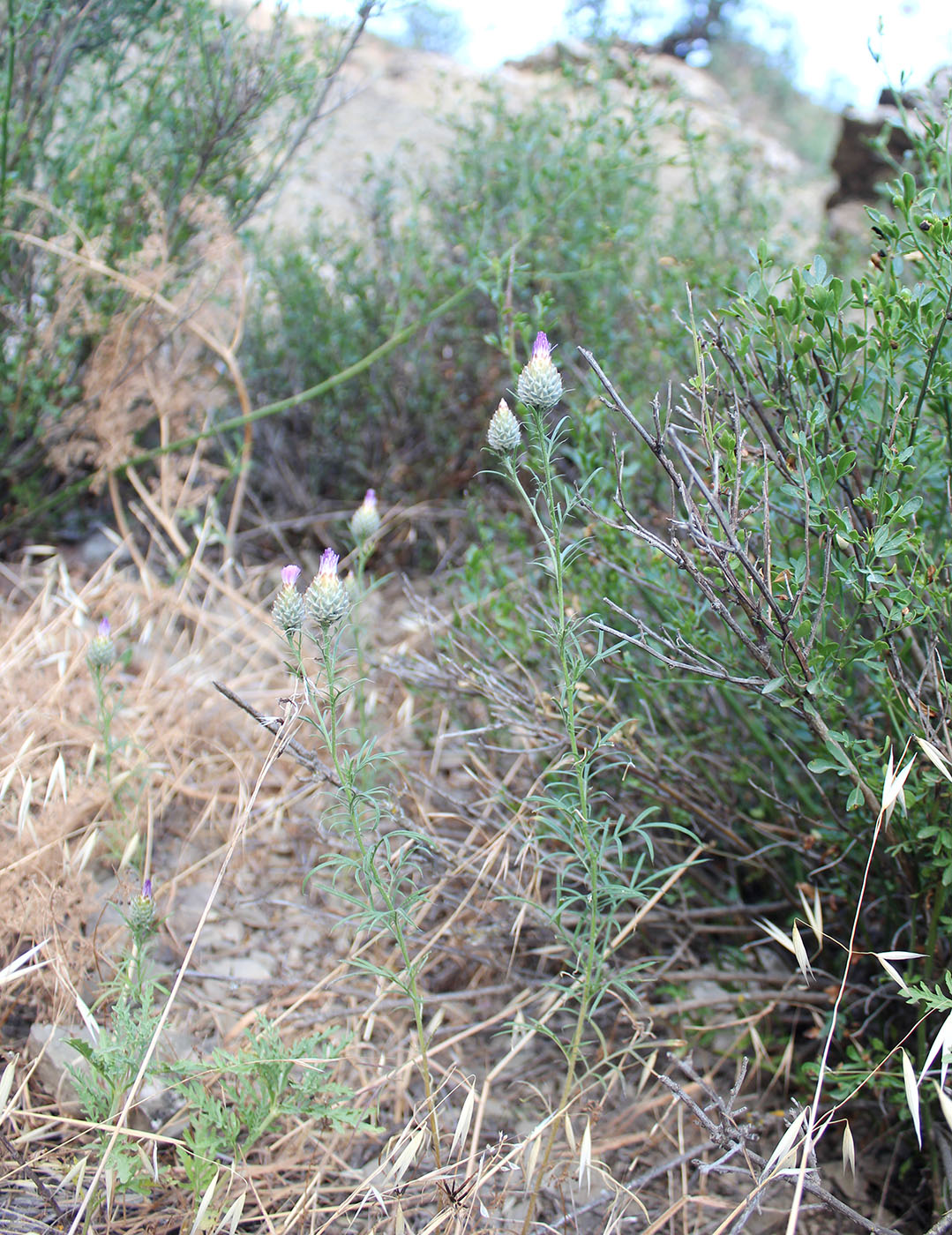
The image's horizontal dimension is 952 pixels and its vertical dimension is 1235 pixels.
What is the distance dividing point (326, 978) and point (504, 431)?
4.00ft

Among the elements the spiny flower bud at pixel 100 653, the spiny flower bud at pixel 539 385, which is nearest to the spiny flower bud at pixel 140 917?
the spiny flower bud at pixel 100 653

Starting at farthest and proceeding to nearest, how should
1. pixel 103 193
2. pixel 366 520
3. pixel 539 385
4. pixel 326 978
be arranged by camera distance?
pixel 103 193
pixel 366 520
pixel 326 978
pixel 539 385

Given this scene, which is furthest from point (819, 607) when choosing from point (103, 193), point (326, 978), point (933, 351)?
point (103, 193)

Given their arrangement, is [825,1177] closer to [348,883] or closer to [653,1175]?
[653,1175]

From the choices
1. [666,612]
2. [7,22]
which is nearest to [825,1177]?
[666,612]

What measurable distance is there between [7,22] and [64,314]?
771mm

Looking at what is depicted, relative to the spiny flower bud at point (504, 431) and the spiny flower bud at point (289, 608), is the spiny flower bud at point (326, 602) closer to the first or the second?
the spiny flower bud at point (289, 608)

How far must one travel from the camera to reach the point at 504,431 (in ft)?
4.49

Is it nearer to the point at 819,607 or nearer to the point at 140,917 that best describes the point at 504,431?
the point at 819,607

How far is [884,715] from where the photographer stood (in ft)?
6.06

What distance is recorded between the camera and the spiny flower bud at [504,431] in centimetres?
136

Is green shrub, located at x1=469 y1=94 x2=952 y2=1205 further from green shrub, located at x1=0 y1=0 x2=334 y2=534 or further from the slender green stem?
green shrub, located at x1=0 y1=0 x2=334 y2=534

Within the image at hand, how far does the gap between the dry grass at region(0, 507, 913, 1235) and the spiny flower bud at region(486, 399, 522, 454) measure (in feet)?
1.84

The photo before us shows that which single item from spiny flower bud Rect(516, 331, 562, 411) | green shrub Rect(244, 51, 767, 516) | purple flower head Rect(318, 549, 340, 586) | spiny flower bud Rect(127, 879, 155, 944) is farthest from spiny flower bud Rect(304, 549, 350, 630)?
green shrub Rect(244, 51, 767, 516)
